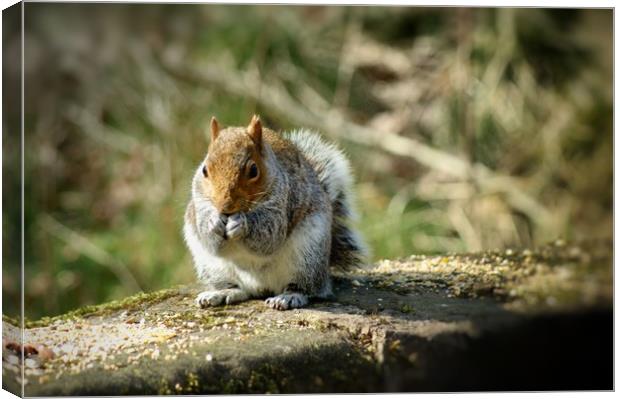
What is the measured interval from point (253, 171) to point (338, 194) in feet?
2.64

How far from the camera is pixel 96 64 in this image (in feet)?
24.0

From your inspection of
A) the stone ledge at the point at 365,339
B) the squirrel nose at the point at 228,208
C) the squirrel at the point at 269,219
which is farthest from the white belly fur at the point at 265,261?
the squirrel nose at the point at 228,208

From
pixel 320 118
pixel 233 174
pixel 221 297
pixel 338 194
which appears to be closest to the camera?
pixel 233 174

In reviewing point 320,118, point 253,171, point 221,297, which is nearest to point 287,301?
point 221,297

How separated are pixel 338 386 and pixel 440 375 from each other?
1.26 ft

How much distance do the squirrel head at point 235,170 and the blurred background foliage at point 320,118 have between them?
184cm

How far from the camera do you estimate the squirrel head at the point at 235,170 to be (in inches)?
122

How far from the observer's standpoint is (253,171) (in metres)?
3.16

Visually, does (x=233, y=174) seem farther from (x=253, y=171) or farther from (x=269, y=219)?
(x=269, y=219)

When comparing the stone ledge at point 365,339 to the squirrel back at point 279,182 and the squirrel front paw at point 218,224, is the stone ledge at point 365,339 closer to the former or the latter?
the squirrel back at point 279,182

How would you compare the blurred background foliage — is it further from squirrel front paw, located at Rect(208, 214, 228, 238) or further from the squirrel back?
squirrel front paw, located at Rect(208, 214, 228, 238)

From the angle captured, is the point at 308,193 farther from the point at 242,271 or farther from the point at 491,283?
the point at 491,283

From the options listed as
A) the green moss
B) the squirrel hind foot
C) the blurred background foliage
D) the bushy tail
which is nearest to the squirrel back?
the bushy tail

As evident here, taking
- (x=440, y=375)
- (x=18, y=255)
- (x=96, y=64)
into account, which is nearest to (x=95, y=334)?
(x=18, y=255)
